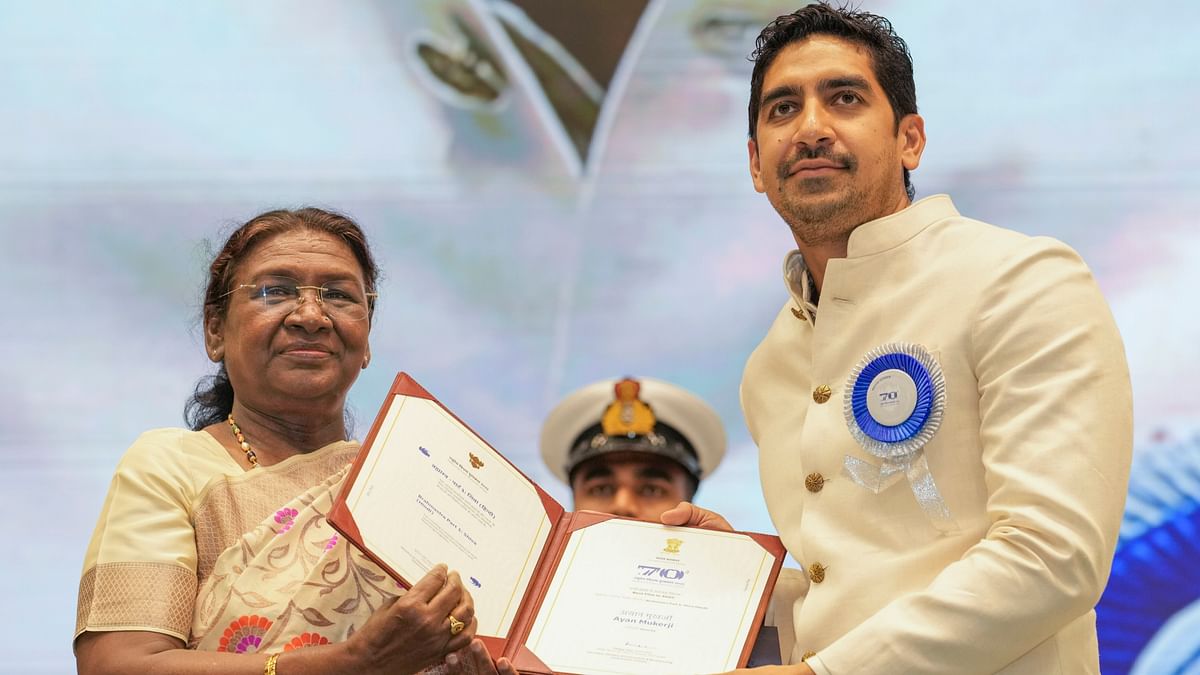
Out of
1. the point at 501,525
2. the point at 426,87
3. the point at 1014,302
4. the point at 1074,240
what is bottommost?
the point at 501,525

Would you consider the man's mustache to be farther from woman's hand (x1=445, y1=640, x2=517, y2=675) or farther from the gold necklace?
the gold necklace

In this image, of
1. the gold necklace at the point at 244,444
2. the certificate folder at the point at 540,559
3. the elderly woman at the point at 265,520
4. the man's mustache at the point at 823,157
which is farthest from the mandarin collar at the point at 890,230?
the gold necklace at the point at 244,444

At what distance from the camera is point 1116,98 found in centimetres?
473

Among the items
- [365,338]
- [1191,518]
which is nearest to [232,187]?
[365,338]

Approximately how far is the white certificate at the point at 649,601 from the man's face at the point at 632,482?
151cm

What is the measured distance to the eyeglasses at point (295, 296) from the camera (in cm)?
288

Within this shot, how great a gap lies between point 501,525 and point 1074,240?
2681mm

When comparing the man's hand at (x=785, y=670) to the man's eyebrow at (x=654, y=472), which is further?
the man's eyebrow at (x=654, y=472)

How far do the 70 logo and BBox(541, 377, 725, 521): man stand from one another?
1.49 meters

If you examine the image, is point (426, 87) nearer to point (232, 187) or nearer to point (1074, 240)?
point (232, 187)

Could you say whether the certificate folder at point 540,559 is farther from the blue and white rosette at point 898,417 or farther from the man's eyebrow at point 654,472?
the man's eyebrow at point 654,472

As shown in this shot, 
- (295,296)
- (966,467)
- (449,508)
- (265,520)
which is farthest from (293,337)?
(966,467)

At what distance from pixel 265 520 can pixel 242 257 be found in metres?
0.58

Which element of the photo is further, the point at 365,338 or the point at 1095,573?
the point at 365,338
